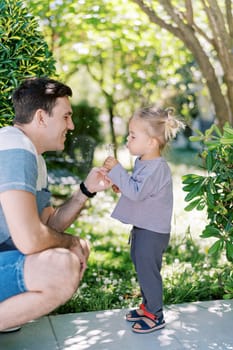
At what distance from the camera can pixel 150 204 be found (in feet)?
11.9

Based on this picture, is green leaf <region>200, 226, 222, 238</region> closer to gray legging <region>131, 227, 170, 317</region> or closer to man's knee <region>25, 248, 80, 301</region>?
gray legging <region>131, 227, 170, 317</region>

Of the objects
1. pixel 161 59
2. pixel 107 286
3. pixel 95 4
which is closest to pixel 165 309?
pixel 107 286

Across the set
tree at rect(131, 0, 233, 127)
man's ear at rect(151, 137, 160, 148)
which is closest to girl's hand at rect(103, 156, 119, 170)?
man's ear at rect(151, 137, 160, 148)

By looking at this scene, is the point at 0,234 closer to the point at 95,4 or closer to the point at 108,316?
the point at 108,316

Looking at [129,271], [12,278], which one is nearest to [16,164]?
[12,278]

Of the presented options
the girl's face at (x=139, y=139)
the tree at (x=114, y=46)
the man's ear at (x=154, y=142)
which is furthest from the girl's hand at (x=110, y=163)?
the tree at (x=114, y=46)

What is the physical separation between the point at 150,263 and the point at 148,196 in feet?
1.29

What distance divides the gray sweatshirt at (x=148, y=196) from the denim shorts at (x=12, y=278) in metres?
0.82

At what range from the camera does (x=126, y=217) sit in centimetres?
367

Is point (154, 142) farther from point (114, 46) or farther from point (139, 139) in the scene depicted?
point (114, 46)

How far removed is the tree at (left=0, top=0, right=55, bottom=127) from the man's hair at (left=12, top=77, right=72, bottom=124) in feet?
1.60

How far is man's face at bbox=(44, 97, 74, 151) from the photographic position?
3.31 m

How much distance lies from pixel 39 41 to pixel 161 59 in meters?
5.20

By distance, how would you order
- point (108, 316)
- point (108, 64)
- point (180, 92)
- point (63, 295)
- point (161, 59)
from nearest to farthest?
point (63, 295) → point (108, 316) → point (161, 59) → point (108, 64) → point (180, 92)
